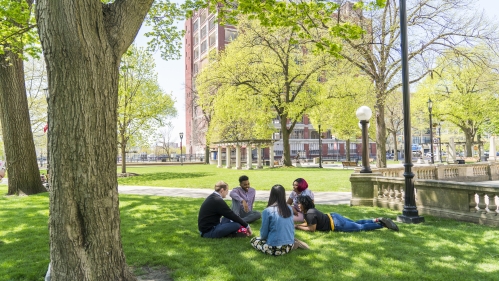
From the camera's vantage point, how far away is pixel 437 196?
8969 mm

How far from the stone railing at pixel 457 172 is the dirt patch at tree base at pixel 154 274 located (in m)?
12.7

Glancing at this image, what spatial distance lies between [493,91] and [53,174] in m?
Result: 42.4

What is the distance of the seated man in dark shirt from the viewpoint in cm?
618

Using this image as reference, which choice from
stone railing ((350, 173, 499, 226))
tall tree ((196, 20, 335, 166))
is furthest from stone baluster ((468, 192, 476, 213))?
tall tree ((196, 20, 335, 166))

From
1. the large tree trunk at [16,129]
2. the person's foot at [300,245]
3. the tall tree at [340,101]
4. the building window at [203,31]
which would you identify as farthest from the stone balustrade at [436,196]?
the building window at [203,31]

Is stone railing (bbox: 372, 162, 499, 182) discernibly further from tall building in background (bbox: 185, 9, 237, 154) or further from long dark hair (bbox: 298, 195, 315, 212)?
tall building in background (bbox: 185, 9, 237, 154)

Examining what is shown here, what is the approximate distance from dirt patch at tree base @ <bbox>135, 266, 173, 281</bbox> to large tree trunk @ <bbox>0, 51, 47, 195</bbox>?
10.5 m

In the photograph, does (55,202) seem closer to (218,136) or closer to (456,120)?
(218,136)

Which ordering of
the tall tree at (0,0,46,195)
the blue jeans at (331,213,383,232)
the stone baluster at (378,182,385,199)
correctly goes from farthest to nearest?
1. the tall tree at (0,0,46,195)
2. the stone baluster at (378,182,385,199)
3. the blue jeans at (331,213,383,232)

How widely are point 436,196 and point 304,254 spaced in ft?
17.7

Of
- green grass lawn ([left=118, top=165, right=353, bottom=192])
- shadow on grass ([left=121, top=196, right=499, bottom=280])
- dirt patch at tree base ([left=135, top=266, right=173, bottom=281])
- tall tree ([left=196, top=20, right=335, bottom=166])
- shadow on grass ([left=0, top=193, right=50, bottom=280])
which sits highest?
tall tree ([left=196, top=20, right=335, bottom=166])

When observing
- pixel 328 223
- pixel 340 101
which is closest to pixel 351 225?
pixel 328 223

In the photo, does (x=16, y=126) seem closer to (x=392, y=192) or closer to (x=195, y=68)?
(x=392, y=192)

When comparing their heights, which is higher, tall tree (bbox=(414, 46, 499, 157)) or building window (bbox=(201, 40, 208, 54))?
building window (bbox=(201, 40, 208, 54))
